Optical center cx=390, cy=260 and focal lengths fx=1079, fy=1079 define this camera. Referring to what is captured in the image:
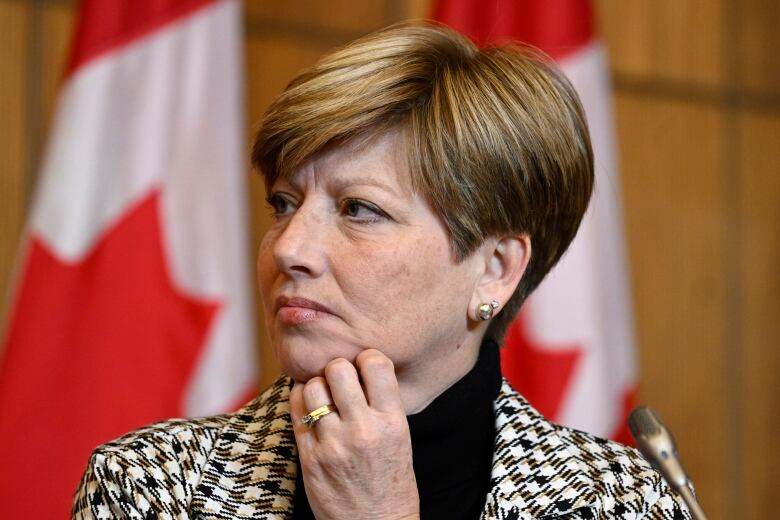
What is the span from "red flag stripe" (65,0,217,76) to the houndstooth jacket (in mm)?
1414

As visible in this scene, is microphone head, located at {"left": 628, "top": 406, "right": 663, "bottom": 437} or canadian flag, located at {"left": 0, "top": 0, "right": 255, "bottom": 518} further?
canadian flag, located at {"left": 0, "top": 0, "right": 255, "bottom": 518}

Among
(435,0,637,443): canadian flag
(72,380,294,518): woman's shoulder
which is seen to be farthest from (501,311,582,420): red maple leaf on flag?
(72,380,294,518): woman's shoulder

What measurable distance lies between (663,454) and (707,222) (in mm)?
3730

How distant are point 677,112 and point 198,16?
243 cm

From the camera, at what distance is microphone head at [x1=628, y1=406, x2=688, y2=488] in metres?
1.30

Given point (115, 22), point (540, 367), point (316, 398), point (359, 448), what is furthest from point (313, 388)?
point (540, 367)

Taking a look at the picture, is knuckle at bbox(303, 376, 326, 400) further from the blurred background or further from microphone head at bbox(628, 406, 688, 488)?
the blurred background

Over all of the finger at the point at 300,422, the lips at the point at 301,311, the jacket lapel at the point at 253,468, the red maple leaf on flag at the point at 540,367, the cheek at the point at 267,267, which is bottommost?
the red maple leaf on flag at the point at 540,367

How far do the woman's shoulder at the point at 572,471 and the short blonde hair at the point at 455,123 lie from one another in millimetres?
365

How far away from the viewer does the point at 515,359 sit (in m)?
3.58

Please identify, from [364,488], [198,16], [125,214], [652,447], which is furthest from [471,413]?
[198,16]

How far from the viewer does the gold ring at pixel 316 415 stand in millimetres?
1789

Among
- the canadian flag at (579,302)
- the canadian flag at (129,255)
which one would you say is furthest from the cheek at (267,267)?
the canadian flag at (579,302)

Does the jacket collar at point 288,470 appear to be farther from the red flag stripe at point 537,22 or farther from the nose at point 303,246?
the red flag stripe at point 537,22
